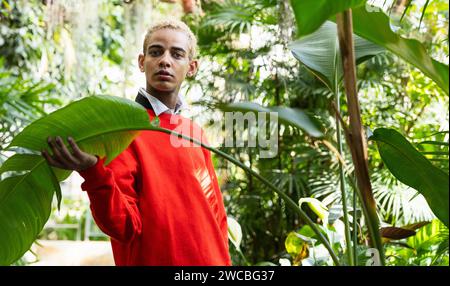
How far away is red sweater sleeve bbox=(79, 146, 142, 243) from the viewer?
960 millimetres

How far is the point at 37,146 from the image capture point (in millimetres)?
897

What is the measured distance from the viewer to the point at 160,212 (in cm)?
111

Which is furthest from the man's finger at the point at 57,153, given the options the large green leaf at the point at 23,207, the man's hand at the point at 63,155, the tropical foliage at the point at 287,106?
the tropical foliage at the point at 287,106

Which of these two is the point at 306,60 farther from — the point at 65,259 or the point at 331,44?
the point at 65,259

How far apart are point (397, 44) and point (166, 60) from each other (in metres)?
0.54

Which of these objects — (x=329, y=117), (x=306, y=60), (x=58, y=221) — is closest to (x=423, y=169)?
(x=306, y=60)

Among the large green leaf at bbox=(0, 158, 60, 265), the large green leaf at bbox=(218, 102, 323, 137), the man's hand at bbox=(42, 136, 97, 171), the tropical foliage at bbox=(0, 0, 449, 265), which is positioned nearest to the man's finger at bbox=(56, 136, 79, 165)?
the man's hand at bbox=(42, 136, 97, 171)

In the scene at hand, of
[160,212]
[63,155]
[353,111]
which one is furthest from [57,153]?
[353,111]

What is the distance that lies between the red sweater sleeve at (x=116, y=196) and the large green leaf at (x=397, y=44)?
0.42 m

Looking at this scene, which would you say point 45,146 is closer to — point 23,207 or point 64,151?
point 64,151

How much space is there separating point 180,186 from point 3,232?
1.03 feet

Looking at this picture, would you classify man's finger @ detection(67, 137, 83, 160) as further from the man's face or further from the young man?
the man's face

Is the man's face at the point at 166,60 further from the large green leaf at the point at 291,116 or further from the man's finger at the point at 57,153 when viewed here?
the large green leaf at the point at 291,116

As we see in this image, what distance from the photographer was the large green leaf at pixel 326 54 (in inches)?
40.2
